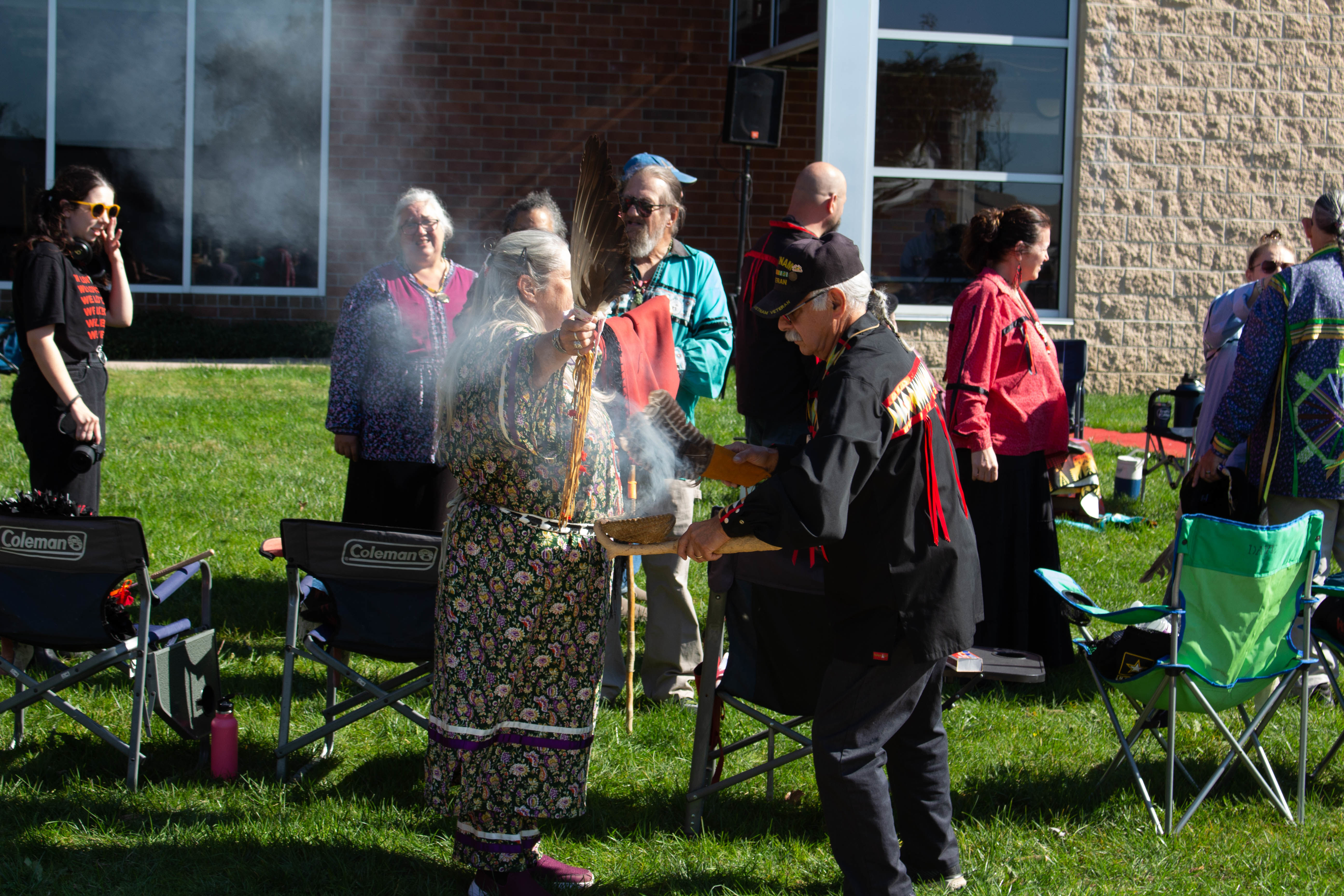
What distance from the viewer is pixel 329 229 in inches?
531

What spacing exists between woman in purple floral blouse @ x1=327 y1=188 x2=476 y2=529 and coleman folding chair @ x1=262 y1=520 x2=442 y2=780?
2.79 feet

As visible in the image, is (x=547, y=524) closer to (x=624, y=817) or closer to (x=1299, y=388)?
(x=624, y=817)

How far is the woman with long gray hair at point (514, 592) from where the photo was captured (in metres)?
2.92

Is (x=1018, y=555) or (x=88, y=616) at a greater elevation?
(x=1018, y=555)

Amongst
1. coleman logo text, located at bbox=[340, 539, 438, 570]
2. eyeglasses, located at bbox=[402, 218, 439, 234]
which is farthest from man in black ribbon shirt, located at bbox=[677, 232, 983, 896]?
eyeglasses, located at bbox=[402, 218, 439, 234]

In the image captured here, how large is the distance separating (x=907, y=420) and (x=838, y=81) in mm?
8147

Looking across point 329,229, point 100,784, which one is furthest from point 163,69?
point 100,784

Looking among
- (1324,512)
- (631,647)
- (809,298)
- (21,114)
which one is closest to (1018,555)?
(1324,512)

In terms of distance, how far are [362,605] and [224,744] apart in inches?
24.5

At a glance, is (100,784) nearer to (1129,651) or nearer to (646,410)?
(646,410)

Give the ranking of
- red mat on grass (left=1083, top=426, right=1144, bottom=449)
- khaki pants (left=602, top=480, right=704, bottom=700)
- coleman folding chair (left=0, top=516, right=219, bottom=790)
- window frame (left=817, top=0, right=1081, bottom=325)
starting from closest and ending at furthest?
coleman folding chair (left=0, top=516, right=219, bottom=790) < khaki pants (left=602, top=480, right=704, bottom=700) < red mat on grass (left=1083, top=426, right=1144, bottom=449) < window frame (left=817, top=0, right=1081, bottom=325)

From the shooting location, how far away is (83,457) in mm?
4562

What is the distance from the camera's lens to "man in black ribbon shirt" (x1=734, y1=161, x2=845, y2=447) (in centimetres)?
392

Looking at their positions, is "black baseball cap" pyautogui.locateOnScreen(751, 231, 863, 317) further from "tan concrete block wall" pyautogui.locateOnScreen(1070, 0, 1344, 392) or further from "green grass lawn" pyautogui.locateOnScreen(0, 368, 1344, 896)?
"tan concrete block wall" pyautogui.locateOnScreen(1070, 0, 1344, 392)
